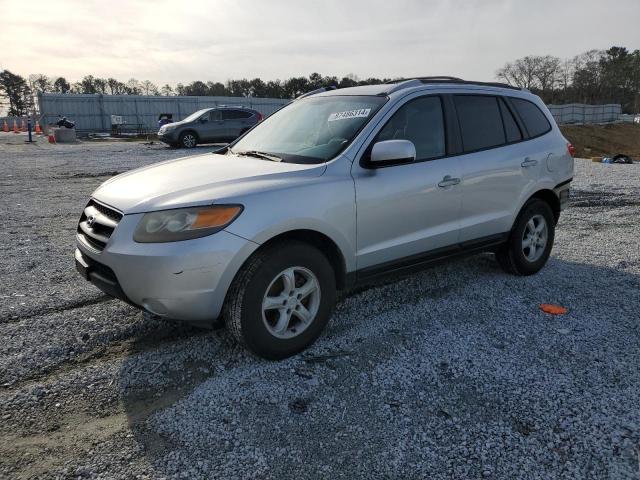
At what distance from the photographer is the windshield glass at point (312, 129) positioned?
3754 mm

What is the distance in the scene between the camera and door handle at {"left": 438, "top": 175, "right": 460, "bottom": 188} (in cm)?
406

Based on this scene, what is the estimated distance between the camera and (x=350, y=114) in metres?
3.96

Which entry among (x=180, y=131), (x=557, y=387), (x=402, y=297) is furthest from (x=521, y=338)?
(x=180, y=131)

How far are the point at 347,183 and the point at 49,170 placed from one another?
12749 millimetres

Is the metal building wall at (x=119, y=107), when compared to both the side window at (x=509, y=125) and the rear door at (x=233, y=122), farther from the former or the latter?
the side window at (x=509, y=125)

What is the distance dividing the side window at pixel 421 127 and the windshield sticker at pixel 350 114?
0.20 m

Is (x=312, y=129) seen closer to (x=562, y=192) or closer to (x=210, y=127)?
(x=562, y=192)

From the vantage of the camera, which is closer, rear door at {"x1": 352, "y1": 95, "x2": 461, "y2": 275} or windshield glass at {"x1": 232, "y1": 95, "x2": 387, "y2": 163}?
rear door at {"x1": 352, "y1": 95, "x2": 461, "y2": 275}

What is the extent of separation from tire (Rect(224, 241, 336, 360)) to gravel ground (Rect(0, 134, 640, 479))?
0.16 meters

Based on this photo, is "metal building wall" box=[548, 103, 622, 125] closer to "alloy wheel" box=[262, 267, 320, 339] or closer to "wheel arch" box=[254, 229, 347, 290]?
"wheel arch" box=[254, 229, 347, 290]

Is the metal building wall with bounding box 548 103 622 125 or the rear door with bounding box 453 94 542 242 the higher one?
the metal building wall with bounding box 548 103 622 125

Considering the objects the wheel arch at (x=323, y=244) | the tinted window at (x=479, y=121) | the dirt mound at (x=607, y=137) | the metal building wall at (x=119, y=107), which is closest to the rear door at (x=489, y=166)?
the tinted window at (x=479, y=121)

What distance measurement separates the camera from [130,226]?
119 inches

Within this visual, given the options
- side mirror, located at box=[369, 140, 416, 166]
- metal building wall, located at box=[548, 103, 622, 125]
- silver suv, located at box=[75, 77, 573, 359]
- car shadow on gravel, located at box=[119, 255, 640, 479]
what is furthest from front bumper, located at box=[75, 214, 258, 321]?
metal building wall, located at box=[548, 103, 622, 125]
